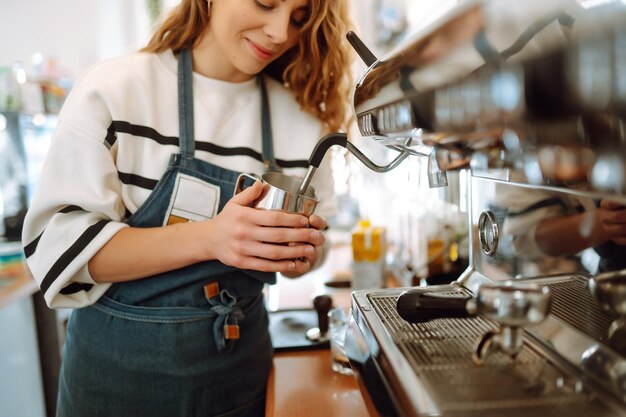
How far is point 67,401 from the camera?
88 centimetres

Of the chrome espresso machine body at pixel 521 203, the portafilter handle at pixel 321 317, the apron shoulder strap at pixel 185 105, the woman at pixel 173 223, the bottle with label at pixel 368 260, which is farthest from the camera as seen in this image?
the bottle with label at pixel 368 260

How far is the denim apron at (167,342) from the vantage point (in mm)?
835

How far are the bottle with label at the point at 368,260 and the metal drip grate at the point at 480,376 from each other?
89cm

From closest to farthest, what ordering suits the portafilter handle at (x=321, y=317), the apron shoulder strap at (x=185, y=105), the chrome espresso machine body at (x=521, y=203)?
1. the chrome espresso machine body at (x=521, y=203)
2. the apron shoulder strap at (x=185, y=105)
3. the portafilter handle at (x=321, y=317)

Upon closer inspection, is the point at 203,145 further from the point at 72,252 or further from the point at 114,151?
the point at 72,252

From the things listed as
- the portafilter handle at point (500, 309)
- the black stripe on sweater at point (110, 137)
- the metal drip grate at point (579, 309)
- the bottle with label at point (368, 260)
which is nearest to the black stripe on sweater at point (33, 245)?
the black stripe on sweater at point (110, 137)

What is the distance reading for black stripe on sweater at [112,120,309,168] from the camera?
2.75ft

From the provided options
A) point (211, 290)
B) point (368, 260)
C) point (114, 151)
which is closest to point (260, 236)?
point (211, 290)

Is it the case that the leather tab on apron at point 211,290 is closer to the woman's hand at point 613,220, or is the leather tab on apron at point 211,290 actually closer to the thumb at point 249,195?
the thumb at point 249,195

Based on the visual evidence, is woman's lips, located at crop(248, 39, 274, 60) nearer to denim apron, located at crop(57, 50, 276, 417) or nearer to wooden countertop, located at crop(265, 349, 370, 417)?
denim apron, located at crop(57, 50, 276, 417)

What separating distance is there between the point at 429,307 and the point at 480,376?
0.10 meters

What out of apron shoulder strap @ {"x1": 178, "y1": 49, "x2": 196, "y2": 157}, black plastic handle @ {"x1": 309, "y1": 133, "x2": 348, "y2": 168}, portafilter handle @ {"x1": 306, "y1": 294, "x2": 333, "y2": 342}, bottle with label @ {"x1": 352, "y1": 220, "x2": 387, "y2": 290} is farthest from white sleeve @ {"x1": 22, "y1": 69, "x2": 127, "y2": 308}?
bottle with label @ {"x1": 352, "y1": 220, "x2": 387, "y2": 290}

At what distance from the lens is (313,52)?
980mm

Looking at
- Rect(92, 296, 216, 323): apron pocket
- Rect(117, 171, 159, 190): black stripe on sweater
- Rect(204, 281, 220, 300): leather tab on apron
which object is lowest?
Rect(92, 296, 216, 323): apron pocket
